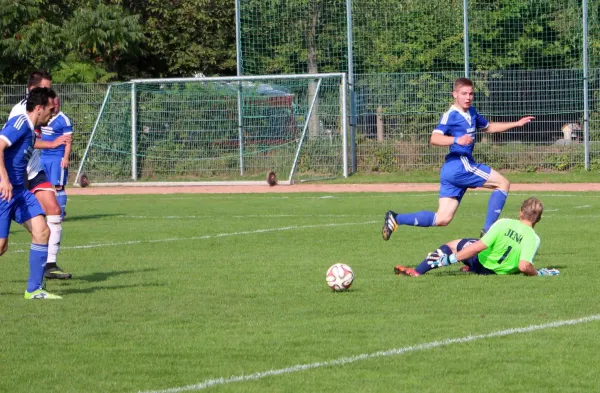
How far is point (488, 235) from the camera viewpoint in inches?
410

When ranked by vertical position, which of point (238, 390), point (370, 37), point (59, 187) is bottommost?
point (238, 390)

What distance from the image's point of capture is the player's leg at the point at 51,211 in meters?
11.2

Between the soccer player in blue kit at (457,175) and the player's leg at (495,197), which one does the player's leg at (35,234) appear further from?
the player's leg at (495,197)

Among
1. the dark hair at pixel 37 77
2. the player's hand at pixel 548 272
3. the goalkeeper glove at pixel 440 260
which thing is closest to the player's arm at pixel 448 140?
the goalkeeper glove at pixel 440 260

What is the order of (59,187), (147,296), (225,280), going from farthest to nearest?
(59,187)
(225,280)
(147,296)

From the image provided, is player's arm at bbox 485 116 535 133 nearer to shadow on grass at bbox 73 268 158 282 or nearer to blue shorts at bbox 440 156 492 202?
blue shorts at bbox 440 156 492 202

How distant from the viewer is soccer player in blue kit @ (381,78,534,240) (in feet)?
39.9

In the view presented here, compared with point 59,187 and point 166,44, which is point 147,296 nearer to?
point 59,187

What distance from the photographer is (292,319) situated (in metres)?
8.49

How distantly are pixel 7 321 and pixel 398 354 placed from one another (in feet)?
10.9

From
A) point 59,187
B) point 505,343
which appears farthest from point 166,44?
point 505,343

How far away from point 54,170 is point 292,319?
264 inches

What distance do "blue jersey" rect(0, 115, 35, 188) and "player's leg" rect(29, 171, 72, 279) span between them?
128 cm

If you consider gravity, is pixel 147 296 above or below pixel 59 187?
below
